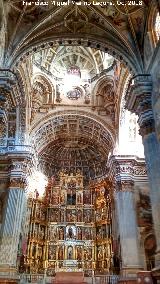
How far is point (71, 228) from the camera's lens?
24766 mm

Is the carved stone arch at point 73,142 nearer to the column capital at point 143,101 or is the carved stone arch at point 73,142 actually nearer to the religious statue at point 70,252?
the religious statue at point 70,252

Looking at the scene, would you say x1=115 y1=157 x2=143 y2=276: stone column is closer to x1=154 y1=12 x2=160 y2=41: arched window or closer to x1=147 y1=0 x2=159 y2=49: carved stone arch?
x1=147 y1=0 x2=159 y2=49: carved stone arch

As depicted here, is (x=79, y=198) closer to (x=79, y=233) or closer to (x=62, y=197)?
(x=62, y=197)

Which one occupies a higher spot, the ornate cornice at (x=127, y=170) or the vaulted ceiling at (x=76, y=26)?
the vaulted ceiling at (x=76, y=26)

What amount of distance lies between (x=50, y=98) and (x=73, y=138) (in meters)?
4.93

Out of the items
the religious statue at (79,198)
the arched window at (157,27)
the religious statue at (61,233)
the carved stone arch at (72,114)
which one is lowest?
the religious statue at (61,233)

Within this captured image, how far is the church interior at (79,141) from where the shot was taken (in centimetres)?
1346

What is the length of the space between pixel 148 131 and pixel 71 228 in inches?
610

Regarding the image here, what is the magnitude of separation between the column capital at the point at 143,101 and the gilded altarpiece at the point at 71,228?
13.5m

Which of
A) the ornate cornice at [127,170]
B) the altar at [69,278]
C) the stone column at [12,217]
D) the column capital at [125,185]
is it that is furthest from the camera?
the ornate cornice at [127,170]

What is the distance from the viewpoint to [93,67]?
973 inches

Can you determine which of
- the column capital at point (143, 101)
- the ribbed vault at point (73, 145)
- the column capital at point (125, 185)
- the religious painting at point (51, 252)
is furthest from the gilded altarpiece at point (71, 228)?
the column capital at point (143, 101)

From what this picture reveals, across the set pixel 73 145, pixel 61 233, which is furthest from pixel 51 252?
pixel 73 145

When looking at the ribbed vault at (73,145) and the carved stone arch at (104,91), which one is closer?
the carved stone arch at (104,91)
